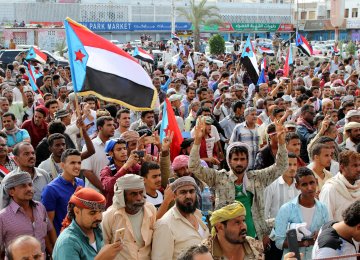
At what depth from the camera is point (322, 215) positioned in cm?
634

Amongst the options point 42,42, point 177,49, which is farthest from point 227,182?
point 42,42

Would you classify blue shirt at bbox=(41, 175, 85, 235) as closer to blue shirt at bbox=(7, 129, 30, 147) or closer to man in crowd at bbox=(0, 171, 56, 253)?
man in crowd at bbox=(0, 171, 56, 253)

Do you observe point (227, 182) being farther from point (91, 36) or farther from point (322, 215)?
point (91, 36)

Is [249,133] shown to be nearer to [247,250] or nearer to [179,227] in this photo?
[179,227]

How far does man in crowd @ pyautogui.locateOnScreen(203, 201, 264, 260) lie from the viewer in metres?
5.12

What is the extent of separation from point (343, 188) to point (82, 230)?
2524 millimetres

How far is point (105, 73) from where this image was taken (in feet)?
26.3

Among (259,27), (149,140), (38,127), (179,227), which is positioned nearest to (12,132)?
(38,127)

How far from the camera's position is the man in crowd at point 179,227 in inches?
227

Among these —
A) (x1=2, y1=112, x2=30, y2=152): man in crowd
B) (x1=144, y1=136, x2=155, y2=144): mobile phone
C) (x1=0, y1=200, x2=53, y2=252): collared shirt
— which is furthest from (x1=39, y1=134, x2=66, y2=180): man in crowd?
(x1=2, y1=112, x2=30, y2=152): man in crowd

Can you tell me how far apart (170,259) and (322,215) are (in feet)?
4.65

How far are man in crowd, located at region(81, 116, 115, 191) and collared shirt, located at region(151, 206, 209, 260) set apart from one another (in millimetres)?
1599

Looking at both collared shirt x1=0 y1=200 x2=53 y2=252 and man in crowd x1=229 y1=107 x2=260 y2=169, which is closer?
collared shirt x1=0 y1=200 x2=53 y2=252

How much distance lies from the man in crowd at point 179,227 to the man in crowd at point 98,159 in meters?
1.50
